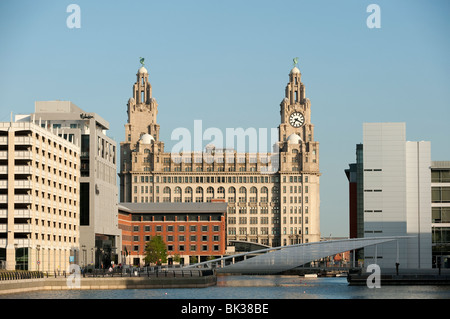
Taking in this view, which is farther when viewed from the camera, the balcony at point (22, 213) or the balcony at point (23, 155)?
the balcony at point (22, 213)

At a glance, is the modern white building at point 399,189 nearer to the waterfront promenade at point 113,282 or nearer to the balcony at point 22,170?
the waterfront promenade at point 113,282

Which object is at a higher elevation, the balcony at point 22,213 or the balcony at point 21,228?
the balcony at point 22,213

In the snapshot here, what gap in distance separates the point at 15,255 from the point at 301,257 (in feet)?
155

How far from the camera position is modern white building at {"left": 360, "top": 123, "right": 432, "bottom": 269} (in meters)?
169

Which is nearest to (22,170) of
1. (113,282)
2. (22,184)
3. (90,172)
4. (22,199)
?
(22,184)

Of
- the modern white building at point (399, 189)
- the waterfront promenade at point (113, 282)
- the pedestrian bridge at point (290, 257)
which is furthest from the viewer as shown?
the modern white building at point (399, 189)

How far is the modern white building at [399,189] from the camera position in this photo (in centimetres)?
16938

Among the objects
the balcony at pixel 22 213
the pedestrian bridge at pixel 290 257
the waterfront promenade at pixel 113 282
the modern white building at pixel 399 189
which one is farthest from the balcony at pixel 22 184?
the modern white building at pixel 399 189

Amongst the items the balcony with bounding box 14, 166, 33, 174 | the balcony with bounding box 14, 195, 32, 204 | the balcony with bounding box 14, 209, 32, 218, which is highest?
the balcony with bounding box 14, 166, 33, 174

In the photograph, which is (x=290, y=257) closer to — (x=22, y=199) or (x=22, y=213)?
(x=22, y=213)

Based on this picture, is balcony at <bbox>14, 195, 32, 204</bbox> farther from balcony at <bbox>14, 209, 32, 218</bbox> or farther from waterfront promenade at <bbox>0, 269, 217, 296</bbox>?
waterfront promenade at <bbox>0, 269, 217, 296</bbox>

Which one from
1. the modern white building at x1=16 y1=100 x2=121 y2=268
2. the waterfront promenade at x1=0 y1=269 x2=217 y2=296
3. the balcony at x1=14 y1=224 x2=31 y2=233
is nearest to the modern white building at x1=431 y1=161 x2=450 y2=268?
the waterfront promenade at x1=0 y1=269 x2=217 y2=296

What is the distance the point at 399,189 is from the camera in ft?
560
